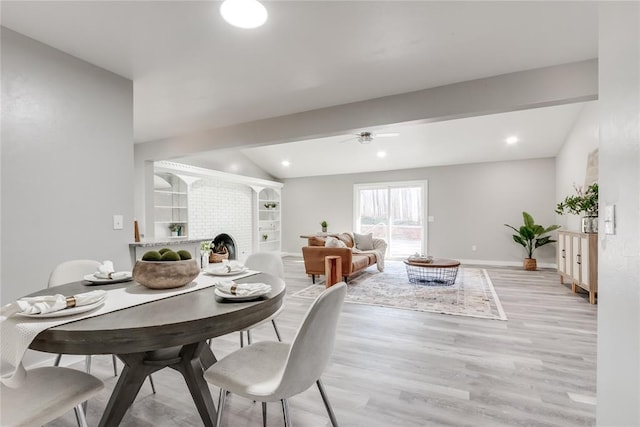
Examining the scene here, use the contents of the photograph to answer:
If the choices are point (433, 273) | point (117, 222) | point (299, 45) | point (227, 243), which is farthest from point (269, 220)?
point (299, 45)

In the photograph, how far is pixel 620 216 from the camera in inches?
39.0

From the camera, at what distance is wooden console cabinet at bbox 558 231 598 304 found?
143 inches

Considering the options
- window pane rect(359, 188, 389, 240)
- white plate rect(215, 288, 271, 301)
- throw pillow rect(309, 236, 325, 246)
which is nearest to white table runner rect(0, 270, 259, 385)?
white plate rect(215, 288, 271, 301)

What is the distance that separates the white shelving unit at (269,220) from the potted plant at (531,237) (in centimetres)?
608

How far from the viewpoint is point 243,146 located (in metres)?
4.14

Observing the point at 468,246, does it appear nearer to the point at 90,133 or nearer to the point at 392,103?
the point at 392,103

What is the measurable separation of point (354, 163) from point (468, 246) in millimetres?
3358

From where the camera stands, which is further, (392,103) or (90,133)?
(392,103)

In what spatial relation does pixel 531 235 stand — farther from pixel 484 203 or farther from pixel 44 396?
pixel 44 396

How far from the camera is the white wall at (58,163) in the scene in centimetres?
206

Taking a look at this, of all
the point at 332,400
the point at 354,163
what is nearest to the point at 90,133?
the point at 332,400

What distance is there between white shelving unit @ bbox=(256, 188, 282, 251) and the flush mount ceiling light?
21.7 feet

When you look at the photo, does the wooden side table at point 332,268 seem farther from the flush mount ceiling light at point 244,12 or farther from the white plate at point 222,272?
the flush mount ceiling light at point 244,12

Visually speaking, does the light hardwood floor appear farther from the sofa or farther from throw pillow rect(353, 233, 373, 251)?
throw pillow rect(353, 233, 373, 251)
